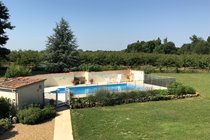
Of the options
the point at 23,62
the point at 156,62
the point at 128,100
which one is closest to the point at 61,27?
the point at 23,62

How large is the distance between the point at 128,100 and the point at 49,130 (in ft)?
27.6

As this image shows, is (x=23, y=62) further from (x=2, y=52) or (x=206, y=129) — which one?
(x=206, y=129)

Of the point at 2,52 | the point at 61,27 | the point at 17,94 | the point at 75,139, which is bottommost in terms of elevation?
the point at 75,139

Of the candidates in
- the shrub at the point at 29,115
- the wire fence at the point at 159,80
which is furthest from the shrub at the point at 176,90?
the shrub at the point at 29,115

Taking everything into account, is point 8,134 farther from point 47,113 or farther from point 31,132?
point 47,113

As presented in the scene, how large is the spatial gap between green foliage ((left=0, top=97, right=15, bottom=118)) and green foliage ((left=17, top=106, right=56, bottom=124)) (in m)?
0.68

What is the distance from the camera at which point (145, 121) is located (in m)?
14.8

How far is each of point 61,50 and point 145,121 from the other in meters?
23.0

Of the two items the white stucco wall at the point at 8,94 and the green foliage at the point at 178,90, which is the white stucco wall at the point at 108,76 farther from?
the white stucco wall at the point at 8,94

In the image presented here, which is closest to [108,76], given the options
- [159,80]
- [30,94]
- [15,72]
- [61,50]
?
[159,80]

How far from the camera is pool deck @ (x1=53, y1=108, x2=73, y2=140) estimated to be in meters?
12.6

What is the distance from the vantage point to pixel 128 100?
811 inches

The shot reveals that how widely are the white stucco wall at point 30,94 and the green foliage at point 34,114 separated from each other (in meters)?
0.72

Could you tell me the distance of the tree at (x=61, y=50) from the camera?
1383 inches
